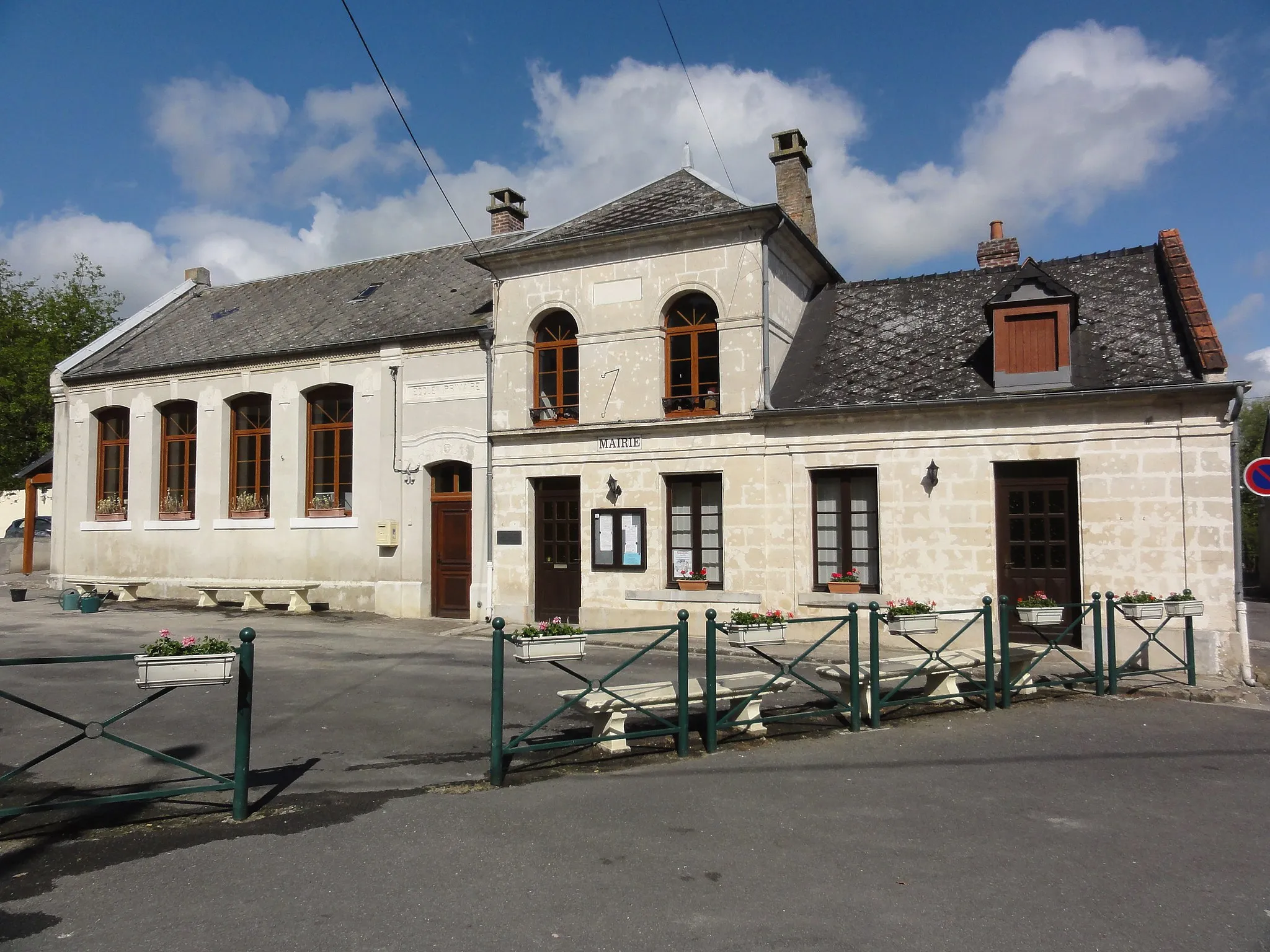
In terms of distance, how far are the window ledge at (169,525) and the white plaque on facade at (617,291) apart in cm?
995

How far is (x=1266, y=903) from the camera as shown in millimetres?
4336

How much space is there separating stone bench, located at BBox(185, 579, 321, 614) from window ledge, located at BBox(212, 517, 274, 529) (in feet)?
3.43

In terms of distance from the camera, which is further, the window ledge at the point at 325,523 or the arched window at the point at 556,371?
the window ledge at the point at 325,523

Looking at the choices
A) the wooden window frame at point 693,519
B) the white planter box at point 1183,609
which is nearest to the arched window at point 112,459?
the wooden window frame at point 693,519

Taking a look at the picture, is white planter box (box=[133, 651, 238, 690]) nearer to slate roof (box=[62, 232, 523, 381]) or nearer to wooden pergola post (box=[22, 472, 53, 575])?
slate roof (box=[62, 232, 523, 381])

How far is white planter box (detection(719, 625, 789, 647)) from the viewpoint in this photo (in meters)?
7.85

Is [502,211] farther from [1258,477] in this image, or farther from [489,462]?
[1258,477]

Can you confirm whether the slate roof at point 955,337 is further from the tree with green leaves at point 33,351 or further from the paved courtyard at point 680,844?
the tree with green leaves at point 33,351

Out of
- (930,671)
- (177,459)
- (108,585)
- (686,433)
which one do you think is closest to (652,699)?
(930,671)

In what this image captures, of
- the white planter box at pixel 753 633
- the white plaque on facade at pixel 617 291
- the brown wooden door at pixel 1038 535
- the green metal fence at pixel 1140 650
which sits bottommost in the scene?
the green metal fence at pixel 1140 650

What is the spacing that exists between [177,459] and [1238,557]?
19.4 meters

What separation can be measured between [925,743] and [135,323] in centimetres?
2140

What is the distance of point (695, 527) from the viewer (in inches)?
573

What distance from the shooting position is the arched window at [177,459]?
19422mm
